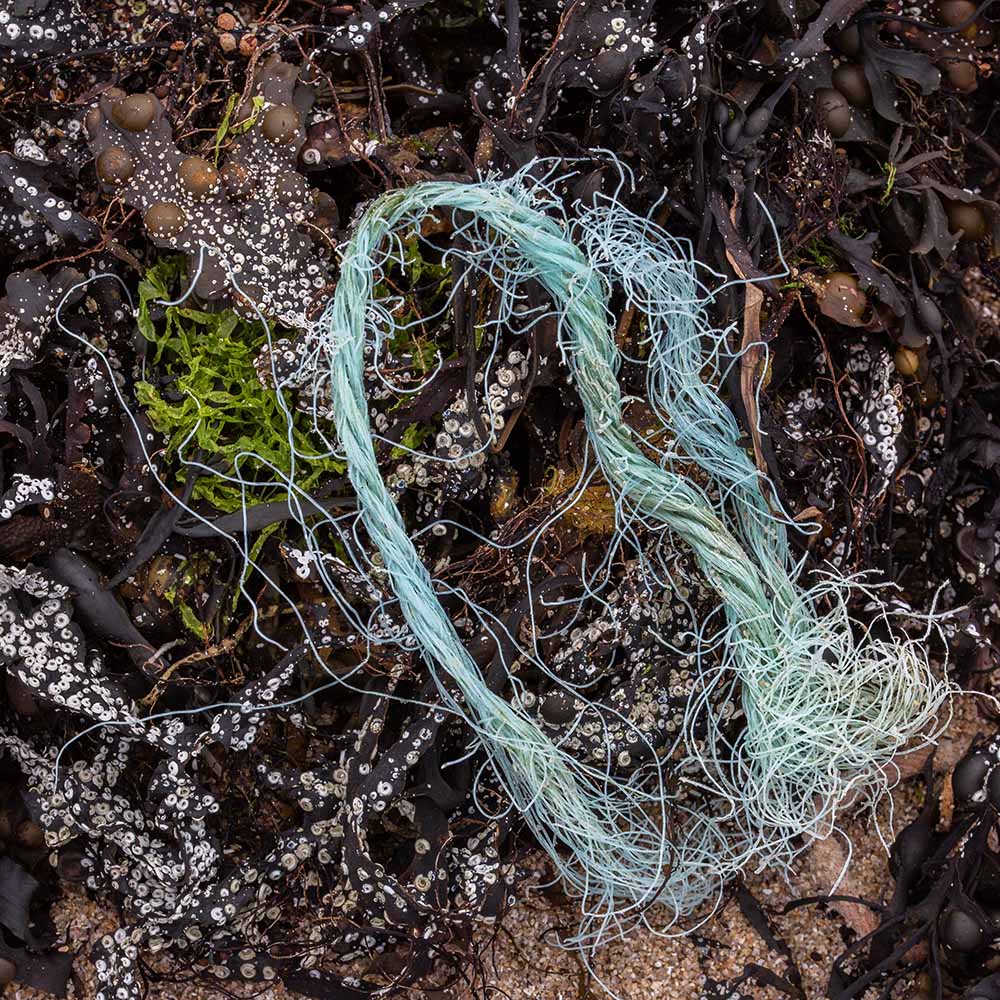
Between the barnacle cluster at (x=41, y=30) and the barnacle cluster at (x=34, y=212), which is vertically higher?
the barnacle cluster at (x=41, y=30)

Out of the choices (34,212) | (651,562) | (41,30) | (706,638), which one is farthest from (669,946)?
(41,30)

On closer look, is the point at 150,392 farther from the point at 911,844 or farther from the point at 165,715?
the point at 911,844

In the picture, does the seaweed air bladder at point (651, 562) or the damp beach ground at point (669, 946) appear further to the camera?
the damp beach ground at point (669, 946)

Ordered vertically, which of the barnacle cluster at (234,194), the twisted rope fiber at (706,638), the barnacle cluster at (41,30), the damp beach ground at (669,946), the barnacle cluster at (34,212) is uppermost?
the barnacle cluster at (41,30)

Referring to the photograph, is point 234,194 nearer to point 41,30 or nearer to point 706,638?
point 41,30

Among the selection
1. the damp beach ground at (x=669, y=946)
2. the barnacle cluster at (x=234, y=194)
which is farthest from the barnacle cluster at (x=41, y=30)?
the damp beach ground at (x=669, y=946)

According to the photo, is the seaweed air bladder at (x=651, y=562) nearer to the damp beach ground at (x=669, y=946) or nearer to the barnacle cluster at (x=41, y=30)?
the damp beach ground at (x=669, y=946)

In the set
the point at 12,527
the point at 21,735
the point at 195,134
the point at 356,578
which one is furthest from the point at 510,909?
the point at 195,134
